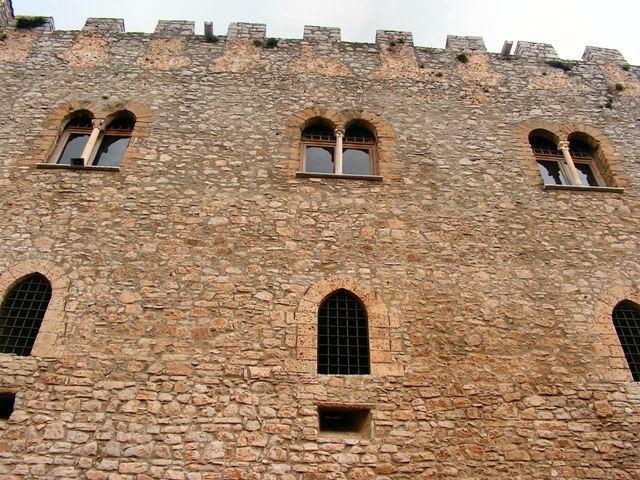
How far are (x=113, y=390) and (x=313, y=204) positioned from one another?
3793 mm

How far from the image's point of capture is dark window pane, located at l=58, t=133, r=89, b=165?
314 inches

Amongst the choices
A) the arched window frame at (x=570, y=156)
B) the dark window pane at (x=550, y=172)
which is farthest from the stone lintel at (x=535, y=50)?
the dark window pane at (x=550, y=172)

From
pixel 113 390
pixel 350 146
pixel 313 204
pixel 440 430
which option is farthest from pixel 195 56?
pixel 440 430

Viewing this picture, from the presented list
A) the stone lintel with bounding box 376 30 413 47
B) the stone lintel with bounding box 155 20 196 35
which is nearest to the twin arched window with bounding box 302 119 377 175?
the stone lintel with bounding box 376 30 413 47

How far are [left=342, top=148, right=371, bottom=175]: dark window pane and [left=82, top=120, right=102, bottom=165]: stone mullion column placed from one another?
4.29 m

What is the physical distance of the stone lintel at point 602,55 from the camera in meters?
10.2

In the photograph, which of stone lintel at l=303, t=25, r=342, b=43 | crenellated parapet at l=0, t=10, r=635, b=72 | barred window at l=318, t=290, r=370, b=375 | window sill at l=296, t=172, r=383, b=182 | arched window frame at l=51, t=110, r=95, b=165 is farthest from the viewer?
stone lintel at l=303, t=25, r=342, b=43

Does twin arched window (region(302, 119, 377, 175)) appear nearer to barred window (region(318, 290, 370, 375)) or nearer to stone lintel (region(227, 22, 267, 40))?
barred window (region(318, 290, 370, 375))

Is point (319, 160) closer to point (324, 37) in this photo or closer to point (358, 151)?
point (358, 151)

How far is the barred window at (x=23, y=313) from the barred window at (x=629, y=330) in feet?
25.9

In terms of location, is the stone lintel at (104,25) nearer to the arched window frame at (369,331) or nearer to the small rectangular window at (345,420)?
the arched window frame at (369,331)

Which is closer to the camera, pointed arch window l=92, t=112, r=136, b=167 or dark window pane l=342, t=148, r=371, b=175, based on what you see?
pointed arch window l=92, t=112, r=136, b=167

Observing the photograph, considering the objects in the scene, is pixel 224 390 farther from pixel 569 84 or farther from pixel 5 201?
pixel 569 84

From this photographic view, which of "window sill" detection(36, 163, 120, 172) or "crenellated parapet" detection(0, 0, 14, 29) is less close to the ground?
"crenellated parapet" detection(0, 0, 14, 29)
